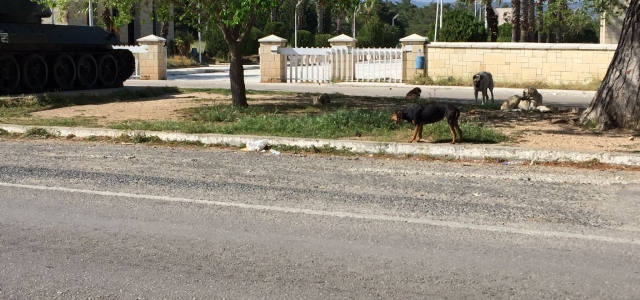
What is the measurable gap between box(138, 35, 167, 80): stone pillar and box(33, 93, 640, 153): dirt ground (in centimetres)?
1024

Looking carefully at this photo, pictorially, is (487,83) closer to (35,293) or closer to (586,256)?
(586,256)

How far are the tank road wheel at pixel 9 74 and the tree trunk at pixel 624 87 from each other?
547 inches

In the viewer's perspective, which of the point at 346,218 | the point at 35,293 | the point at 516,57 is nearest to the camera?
the point at 35,293

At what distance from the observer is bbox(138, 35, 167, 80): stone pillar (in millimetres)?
30531

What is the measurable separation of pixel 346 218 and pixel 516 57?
1997cm

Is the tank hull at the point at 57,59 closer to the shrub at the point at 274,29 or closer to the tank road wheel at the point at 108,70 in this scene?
the tank road wheel at the point at 108,70

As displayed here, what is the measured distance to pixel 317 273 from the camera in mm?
5395

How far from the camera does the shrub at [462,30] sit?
35750 mm

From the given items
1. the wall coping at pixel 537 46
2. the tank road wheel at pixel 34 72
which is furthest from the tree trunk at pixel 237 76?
the wall coping at pixel 537 46

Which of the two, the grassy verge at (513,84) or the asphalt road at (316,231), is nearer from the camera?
the asphalt road at (316,231)

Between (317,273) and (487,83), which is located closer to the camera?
(317,273)

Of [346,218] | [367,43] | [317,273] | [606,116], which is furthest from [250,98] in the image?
[367,43]

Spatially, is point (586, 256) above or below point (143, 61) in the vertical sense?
below

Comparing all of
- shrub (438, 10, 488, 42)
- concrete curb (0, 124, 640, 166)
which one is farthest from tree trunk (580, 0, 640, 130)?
shrub (438, 10, 488, 42)
